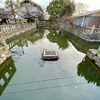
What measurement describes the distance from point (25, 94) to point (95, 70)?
11.4 feet

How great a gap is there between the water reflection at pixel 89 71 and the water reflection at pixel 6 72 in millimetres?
3266

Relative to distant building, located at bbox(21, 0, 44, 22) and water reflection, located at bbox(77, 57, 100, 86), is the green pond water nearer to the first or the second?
water reflection, located at bbox(77, 57, 100, 86)

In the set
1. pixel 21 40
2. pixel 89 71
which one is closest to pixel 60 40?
pixel 21 40

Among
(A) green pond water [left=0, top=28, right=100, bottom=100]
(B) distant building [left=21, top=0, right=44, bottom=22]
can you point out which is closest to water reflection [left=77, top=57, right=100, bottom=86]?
(A) green pond water [left=0, top=28, right=100, bottom=100]

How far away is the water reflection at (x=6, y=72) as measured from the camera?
10.2 feet

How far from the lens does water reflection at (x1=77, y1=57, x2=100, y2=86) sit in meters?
3.47

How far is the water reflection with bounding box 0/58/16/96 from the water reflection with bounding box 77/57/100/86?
10.7ft

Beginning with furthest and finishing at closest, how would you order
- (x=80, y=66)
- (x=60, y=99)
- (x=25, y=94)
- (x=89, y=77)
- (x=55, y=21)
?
(x=55, y=21), (x=80, y=66), (x=89, y=77), (x=25, y=94), (x=60, y=99)

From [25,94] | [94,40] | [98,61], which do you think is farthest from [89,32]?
[25,94]

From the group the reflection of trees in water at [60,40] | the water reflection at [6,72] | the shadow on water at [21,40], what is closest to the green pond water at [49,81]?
the water reflection at [6,72]

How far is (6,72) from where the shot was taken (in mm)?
3801

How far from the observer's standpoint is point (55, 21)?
27.3 m

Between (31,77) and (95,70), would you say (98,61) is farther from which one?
(31,77)

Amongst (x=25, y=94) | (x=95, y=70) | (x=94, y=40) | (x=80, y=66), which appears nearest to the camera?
(x=25, y=94)
